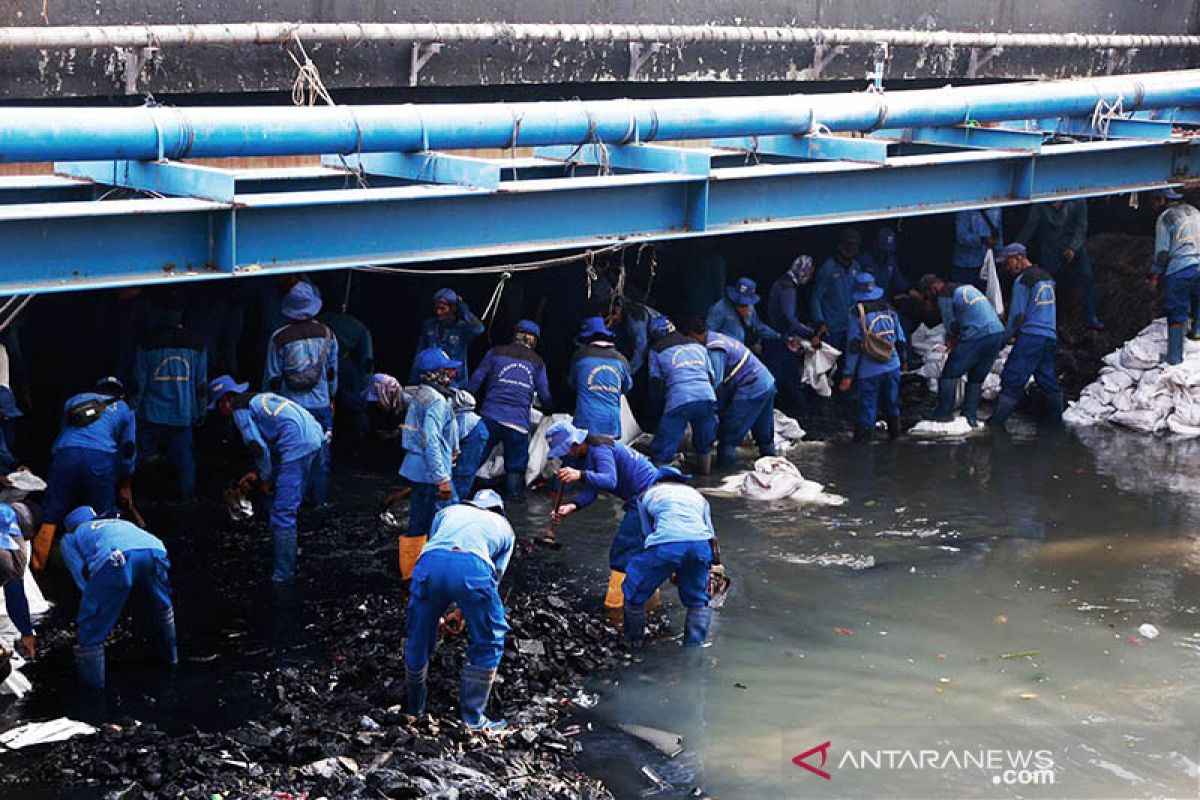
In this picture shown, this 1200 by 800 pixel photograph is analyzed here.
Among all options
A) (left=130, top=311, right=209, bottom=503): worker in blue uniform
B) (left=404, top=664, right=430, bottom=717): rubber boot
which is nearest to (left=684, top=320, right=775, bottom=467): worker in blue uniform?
(left=130, top=311, right=209, bottom=503): worker in blue uniform

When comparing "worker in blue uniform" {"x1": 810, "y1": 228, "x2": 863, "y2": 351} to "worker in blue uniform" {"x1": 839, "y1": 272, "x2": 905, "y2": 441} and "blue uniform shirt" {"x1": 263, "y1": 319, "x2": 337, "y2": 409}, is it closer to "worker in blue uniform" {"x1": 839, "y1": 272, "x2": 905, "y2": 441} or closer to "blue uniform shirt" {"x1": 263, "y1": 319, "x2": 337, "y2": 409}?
"worker in blue uniform" {"x1": 839, "y1": 272, "x2": 905, "y2": 441}

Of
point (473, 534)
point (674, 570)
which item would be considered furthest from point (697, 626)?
point (473, 534)

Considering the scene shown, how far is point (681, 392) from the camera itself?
1231 centimetres

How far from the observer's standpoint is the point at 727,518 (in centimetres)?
1173

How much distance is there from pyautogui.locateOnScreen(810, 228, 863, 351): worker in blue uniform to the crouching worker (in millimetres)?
7255

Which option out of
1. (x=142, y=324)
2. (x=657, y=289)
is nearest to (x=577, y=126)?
(x=142, y=324)

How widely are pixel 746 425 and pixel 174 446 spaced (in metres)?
4.49

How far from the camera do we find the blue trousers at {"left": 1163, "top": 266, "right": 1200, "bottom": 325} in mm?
14688

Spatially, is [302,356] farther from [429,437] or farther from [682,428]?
[682,428]

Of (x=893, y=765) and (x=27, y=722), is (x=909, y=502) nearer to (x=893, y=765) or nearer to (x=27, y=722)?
(x=893, y=765)

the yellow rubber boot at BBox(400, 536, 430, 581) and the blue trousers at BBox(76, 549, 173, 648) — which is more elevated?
the blue trousers at BBox(76, 549, 173, 648)

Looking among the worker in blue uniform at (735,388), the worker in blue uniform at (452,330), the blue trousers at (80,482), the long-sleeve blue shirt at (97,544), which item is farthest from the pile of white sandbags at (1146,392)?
the long-sleeve blue shirt at (97,544)

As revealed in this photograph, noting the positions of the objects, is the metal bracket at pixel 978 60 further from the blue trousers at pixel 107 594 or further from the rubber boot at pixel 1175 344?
the blue trousers at pixel 107 594

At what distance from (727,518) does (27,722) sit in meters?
5.32
